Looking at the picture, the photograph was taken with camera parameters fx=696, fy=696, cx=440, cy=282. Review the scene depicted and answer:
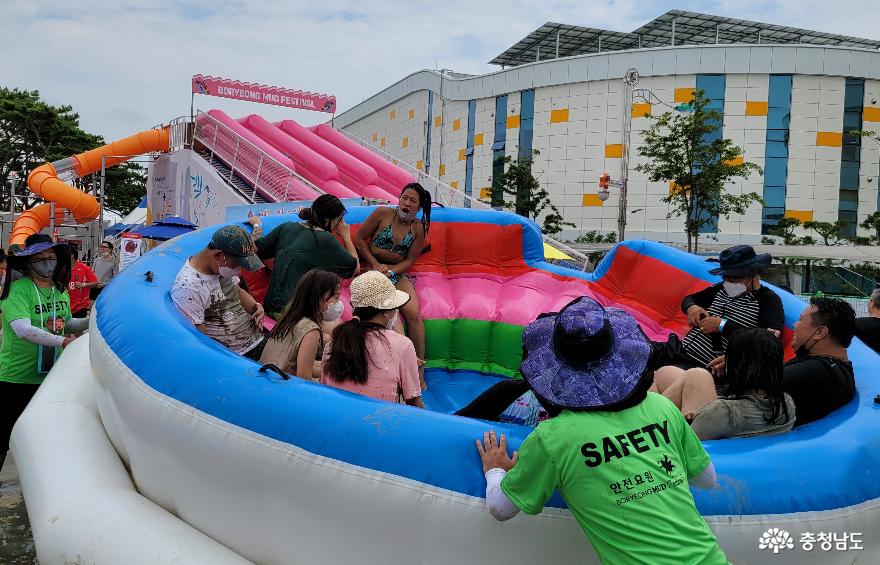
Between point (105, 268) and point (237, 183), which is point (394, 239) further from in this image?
point (237, 183)

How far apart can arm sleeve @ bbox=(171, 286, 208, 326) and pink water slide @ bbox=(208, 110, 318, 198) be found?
265 inches

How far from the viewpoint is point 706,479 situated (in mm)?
1639

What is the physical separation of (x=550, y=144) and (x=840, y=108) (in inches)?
347

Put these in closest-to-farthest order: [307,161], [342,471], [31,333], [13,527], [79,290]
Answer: [342,471], [13,527], [31,333], [79,290], [307,161]

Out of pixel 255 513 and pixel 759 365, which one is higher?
pixel 759 365

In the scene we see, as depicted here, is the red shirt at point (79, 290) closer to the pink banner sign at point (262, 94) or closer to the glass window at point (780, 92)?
the pink banner sign at point (262, 94)

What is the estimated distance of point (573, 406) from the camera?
142cm

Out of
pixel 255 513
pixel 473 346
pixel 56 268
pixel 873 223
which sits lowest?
pixel 255 513

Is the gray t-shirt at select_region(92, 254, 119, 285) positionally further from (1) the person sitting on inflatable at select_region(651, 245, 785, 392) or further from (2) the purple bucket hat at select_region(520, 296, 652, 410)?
(2) the purple bucket hat at select_region(520, 296, 652, 410)

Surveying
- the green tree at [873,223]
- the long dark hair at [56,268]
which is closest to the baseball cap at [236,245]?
the long dark hair at [56,268]

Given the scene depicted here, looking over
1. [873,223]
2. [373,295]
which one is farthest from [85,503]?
[873,223]

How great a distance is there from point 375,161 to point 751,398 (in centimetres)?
1063

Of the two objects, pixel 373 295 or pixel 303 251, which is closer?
pixel 373 295

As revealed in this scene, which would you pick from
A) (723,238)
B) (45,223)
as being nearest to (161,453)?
(45,223)
